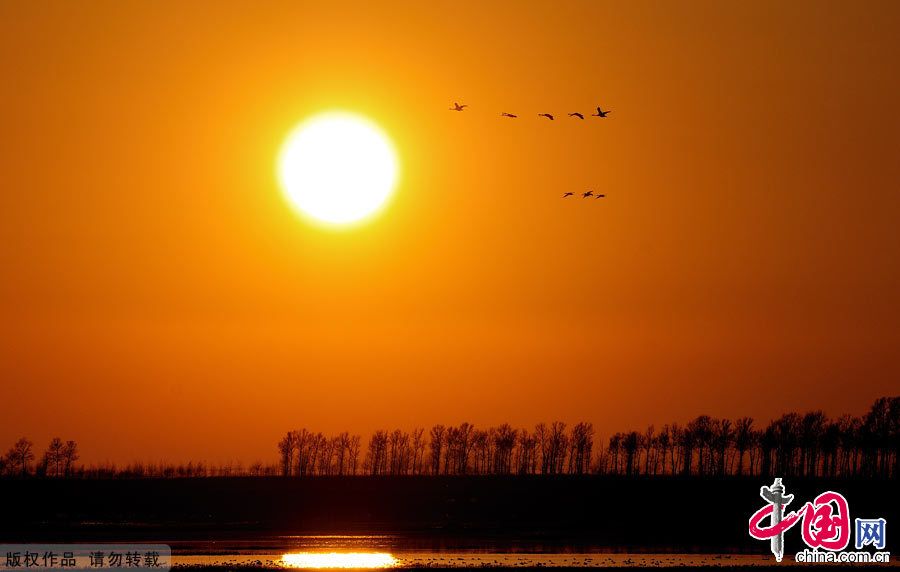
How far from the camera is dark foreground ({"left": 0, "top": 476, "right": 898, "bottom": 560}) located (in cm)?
11412

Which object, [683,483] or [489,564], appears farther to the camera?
[683,483]

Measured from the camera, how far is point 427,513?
545 ft

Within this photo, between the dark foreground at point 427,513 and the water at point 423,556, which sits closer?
the water at point 423,556

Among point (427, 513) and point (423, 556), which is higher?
point (427, 513)

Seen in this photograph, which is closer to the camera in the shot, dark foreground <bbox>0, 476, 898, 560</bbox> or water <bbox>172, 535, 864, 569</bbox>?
water <bbox>172, 535, 864, 569</bbox>

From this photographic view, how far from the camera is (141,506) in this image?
171375 mm

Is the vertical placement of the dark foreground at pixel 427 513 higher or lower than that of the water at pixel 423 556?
higher

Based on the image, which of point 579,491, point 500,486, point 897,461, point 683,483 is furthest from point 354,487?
point 897,461

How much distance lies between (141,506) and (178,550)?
247ft

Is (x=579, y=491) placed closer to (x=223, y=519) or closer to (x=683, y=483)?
(x=683, y=483)

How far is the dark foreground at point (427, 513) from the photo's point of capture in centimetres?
11412

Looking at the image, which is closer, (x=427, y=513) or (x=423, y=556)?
(x=423, y=556)

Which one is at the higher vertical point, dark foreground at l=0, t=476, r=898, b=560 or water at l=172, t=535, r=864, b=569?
dark foreground at l=0, t=476, r=898, b=560

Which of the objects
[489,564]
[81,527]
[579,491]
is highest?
[579,491]
